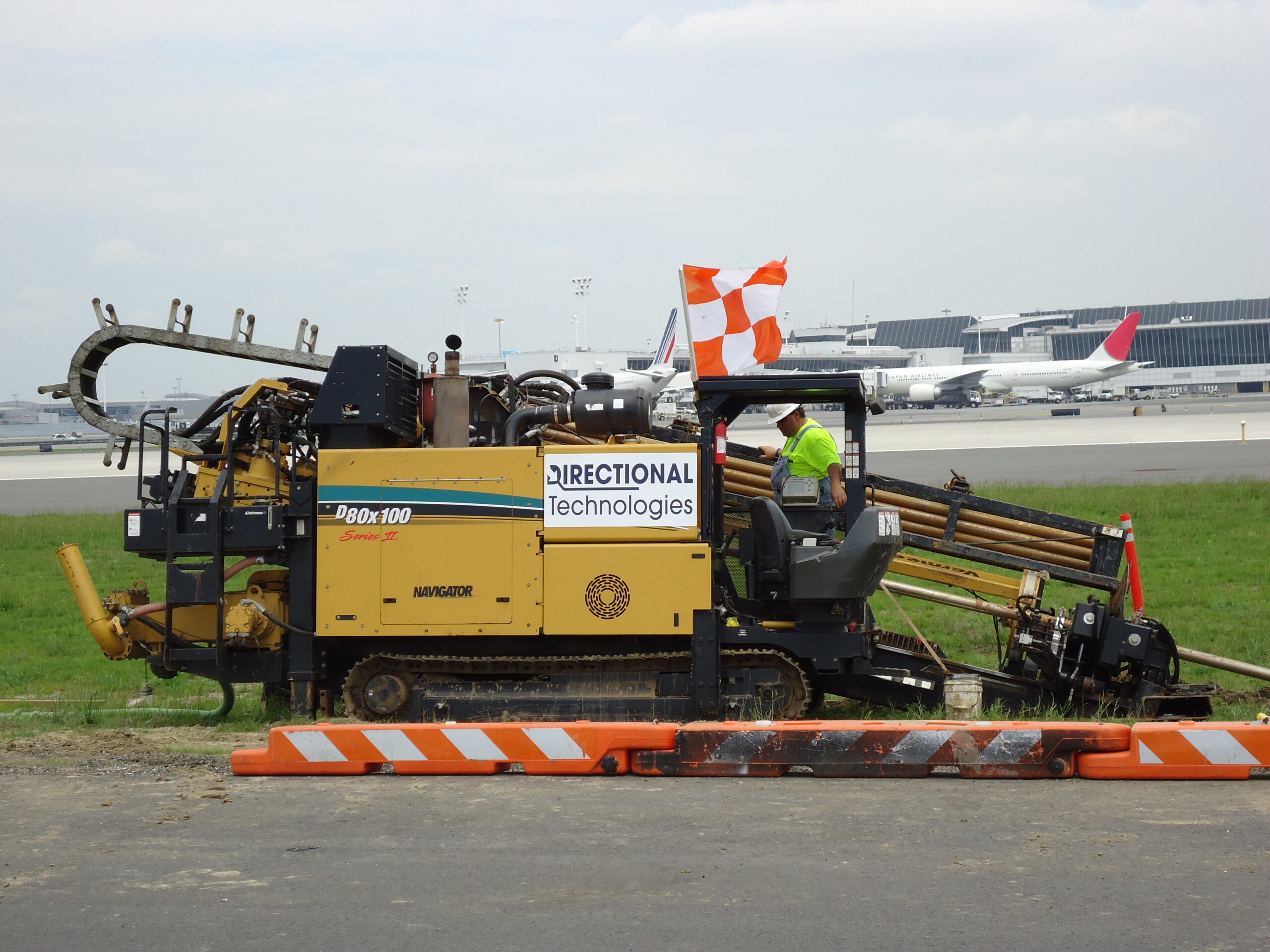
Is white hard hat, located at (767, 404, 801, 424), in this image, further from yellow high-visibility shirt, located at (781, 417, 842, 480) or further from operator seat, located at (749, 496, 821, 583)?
operator seat, located at (749, 496, 821, 583)

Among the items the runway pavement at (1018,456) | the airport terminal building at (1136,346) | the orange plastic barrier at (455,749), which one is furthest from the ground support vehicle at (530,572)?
the airport terminal building at (1136,346)

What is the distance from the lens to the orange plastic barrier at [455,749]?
7.32 metres

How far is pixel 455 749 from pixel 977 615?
8.47m

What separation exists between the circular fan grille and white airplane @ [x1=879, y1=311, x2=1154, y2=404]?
84896 millimetres

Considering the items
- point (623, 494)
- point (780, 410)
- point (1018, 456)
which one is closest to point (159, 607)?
point (623, 494)

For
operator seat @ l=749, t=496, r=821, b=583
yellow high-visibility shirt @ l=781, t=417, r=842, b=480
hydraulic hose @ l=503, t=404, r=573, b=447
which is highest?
hydraulic hose @ l=503, t=404, r=573, b=447

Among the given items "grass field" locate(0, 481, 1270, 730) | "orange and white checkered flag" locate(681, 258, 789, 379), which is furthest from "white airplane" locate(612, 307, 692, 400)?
"orange and white checkered flag" locate(681, 258, 789, 379)

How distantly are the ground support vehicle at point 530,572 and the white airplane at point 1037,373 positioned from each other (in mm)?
83905

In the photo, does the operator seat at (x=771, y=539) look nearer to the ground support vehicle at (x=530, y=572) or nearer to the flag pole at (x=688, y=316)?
the ground support vehicle at (x=530, y=572)

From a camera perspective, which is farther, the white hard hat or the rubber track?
the white hard hat

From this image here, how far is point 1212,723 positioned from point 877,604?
7.69m

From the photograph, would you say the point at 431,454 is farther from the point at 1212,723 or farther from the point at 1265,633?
the point at 1265,633

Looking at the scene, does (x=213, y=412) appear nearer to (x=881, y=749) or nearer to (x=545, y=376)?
(x=545, y=376)

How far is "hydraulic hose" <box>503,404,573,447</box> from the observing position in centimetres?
900
